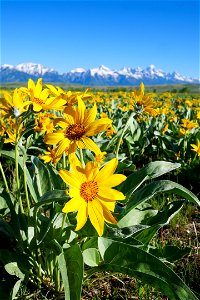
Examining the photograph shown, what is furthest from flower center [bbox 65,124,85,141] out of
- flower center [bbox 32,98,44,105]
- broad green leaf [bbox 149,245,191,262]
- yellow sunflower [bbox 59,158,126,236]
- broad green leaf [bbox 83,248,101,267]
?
broad green leaf [bbox 149,245,191,262]

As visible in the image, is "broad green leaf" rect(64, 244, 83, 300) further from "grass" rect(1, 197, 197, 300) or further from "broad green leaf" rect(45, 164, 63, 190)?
"broad green leaf" rect(45, 164, 63, 190)

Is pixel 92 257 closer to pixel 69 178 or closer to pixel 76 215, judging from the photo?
pixel 76 215

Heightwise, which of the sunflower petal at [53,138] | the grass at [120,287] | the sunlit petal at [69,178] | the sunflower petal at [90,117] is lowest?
the grass at [120,287]

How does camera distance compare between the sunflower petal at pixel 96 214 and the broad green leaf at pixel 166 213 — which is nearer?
the sunflower petal at pixel 96 214

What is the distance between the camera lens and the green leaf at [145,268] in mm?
1421

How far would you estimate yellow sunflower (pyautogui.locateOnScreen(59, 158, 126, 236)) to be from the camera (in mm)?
1362

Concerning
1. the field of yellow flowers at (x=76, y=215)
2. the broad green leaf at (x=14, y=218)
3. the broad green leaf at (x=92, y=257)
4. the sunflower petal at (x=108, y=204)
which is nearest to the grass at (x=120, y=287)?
the field of yellow flowers at (x=76, y=215)

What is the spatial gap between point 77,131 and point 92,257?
653 millimetres

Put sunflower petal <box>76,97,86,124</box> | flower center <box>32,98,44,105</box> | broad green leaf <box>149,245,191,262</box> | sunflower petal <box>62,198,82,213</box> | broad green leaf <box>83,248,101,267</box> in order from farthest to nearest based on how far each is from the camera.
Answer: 1. broad green leaf <box>149,245,191,262</box>
2. broad green leaf <box>83,248,101,267</box>
3. flower center <box>32,98,44,105</box>
4. sunflower petal <box>76,97,86,124</box>
5. sunflower petal <box>62,198,82,213</box>

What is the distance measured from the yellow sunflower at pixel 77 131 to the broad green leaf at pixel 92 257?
1.83 ft

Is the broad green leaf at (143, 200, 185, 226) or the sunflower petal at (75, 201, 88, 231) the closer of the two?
the sunflower petal at (75, 201, 88, 231)

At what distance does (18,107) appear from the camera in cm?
166

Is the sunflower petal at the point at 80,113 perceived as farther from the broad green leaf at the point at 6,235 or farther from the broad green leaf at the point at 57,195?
the broad green leaf at the point at 6,235

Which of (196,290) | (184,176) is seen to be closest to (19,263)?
(196,290)
